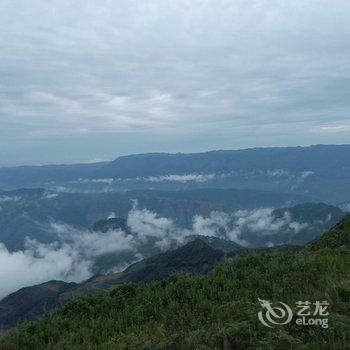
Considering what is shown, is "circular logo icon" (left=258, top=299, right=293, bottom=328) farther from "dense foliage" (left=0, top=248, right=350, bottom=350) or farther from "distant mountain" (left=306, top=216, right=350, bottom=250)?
"distant mountain" (left=306, top=216, right=350, bottom=250)

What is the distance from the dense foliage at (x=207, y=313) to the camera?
10203 millimetres

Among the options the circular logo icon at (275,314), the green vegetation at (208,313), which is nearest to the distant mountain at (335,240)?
the green vegetation at (208,313)

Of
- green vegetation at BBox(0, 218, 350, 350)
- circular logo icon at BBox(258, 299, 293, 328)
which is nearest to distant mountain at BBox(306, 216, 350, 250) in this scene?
green vegetation at BBox(0, 218, 350, 350)

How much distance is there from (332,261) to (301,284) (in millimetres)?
3598

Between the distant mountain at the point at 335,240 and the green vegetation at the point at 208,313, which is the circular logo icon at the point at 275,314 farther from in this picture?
the distant mountain at the point at 335,240

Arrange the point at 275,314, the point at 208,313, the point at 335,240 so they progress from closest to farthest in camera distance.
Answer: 1. the point at 275,314
2. the point at 208,313
3. the point at 335,240

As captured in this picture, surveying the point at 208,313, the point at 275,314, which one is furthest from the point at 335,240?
the point at 275,314

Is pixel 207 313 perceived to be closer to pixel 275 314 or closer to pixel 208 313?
pixel 208 313

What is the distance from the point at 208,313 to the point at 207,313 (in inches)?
1.4

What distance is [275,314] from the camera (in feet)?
37.7

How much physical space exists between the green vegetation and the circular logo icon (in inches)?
7.3

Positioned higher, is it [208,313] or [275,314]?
[275,314]

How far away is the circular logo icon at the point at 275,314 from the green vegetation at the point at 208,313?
19 centimetres

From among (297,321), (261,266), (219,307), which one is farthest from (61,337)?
(261,266)
